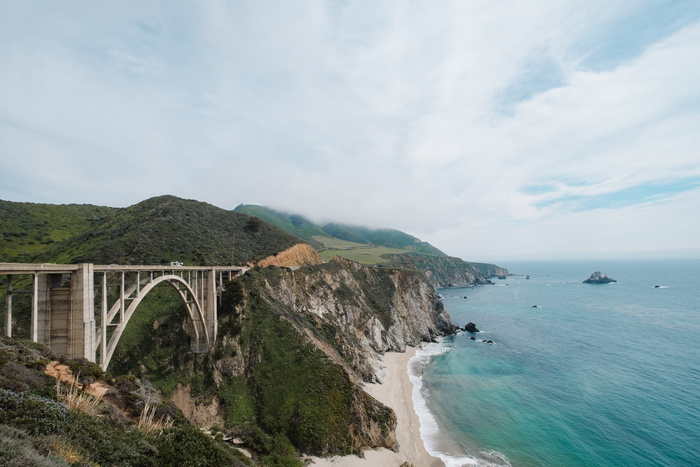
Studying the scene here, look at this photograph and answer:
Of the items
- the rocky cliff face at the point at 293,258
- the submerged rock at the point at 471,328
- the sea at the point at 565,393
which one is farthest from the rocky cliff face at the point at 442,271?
the rocky cliff face at the point at 293,258

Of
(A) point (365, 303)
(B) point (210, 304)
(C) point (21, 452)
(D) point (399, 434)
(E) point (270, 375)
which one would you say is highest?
(C) point (21, 452)

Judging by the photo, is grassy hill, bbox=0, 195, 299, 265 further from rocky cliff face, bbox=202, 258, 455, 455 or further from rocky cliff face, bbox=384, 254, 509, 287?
rocky cliff face, bbox=384, 254, 509, 287

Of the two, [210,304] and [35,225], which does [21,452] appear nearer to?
[210,304]

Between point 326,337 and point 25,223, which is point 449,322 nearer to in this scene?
point 326,337

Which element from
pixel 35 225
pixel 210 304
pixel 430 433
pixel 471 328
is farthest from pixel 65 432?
pixel 471 328

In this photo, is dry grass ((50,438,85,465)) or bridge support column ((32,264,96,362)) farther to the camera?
bridge support column ((32,264,96,362))

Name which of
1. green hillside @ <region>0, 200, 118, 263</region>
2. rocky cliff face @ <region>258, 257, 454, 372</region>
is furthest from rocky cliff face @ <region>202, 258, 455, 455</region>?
green hillside @ <region>0, 200, 118, 263</region>
